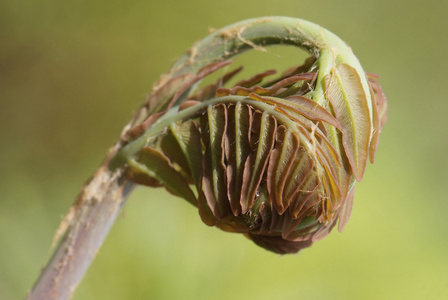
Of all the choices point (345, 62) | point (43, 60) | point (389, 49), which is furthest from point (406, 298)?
point (43, 60)

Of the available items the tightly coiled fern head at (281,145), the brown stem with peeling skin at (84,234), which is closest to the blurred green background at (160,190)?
the brown stem with peeling skin at (84,234)

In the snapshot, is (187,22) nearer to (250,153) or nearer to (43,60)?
(43,60)

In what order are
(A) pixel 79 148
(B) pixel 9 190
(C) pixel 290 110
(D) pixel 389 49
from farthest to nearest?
(D) pixel 389 49 → (A) pixel 79 148 → (B) pixel 9 190 → (C) pixel 290 110

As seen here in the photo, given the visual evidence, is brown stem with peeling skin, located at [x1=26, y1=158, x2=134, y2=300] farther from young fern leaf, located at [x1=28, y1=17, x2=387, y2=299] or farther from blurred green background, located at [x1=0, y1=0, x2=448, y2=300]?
blurred green background, located at [x1=0, y1=0, x2=448, y2=300]

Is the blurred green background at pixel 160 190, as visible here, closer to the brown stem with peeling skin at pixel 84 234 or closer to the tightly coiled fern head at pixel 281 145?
the brown stem with peeling skin at pixel 84 234

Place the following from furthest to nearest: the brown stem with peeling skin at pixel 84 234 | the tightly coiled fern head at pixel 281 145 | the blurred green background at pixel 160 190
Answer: the blurred green background at pixel 160 190 < the brown stem with peeling skin at pixel 84 234 < the tightly coiled fern head at pixel 281 145

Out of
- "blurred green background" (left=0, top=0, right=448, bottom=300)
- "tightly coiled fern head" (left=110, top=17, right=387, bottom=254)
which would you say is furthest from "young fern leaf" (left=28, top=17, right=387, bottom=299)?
"blurred green background" (left=0, top=0, right=448, bottom=300)

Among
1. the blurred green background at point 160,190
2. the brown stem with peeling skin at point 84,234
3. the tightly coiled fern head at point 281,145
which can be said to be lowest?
the blurred green background at point 160,190
